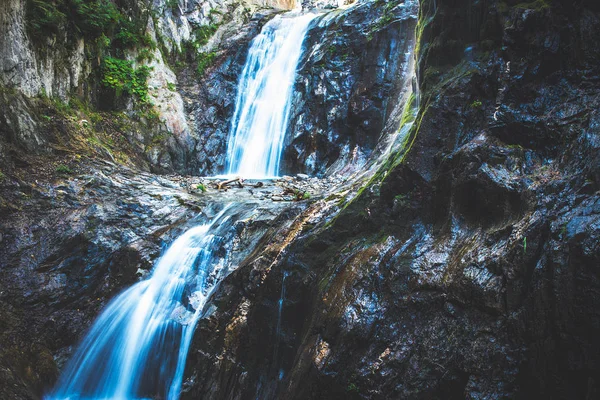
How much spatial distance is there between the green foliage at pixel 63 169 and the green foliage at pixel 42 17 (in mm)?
3119

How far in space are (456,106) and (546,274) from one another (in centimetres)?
224

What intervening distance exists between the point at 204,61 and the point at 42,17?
26.0 ft

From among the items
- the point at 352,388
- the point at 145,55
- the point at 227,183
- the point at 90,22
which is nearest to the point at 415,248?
the point at 352,388

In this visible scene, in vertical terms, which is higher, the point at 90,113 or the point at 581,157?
the point at 90,113

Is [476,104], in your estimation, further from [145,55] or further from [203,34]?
[203,34]

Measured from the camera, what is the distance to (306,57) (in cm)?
1423

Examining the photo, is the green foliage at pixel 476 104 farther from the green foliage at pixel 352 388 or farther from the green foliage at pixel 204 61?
the green foliage at pixel 204 61

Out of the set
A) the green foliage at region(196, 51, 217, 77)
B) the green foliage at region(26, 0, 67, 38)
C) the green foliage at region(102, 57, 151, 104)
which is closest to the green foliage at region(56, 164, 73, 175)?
the green foliage at region(26, 0, 67, 38)

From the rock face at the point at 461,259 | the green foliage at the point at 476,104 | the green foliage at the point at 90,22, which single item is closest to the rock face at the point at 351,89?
A: the green foliage at the point at 90,22

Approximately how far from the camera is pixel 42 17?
814cm

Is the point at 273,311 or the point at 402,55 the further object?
the point at 402,55

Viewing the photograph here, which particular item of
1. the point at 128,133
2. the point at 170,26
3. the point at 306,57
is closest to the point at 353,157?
the point at 306,57

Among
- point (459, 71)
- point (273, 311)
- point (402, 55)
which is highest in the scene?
point (402, 55)

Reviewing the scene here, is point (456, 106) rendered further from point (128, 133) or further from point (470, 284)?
point (128, 133)
